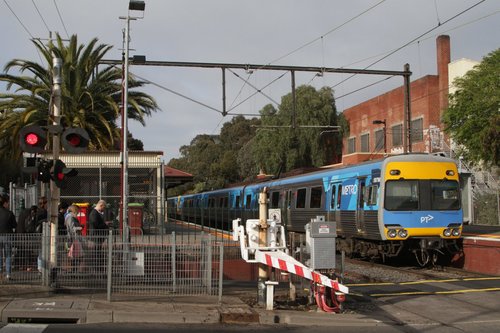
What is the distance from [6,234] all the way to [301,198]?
12.6 meters

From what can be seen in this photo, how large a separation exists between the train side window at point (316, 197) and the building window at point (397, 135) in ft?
100

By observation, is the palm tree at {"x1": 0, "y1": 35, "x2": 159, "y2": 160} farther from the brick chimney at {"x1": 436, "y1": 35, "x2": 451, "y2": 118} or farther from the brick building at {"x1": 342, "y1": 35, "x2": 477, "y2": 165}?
the brick chimney at {"x1": 436, "y1": 35, "x2": 451, "y2": 118}

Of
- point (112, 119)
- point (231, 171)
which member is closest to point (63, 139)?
point (112, 119)

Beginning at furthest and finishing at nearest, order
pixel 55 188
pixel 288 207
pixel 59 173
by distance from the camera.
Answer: pixel 288 207
pixel 55 188
pixel 59 173

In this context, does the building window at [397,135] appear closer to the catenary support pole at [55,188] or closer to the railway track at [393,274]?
the railway track at [393,274]

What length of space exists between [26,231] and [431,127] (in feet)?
122

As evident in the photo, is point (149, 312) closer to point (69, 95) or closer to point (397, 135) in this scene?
point (69, 95)

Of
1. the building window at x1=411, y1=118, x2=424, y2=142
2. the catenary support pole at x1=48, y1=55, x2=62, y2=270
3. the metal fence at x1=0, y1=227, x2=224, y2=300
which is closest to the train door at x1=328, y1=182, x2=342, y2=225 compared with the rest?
the metal fence at x1=0, y1=227, x2=224, y2=300

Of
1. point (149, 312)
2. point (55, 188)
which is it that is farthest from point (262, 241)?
point (55, 188)

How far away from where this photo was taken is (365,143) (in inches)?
2190

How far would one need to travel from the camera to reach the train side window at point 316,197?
20.1m

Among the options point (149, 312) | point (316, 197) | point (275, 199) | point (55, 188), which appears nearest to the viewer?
point (149, 312)

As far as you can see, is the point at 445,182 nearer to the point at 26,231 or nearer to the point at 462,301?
the point at 462,301

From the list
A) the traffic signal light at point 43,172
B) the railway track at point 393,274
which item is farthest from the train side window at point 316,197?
the traffic signal light at point 43,172
